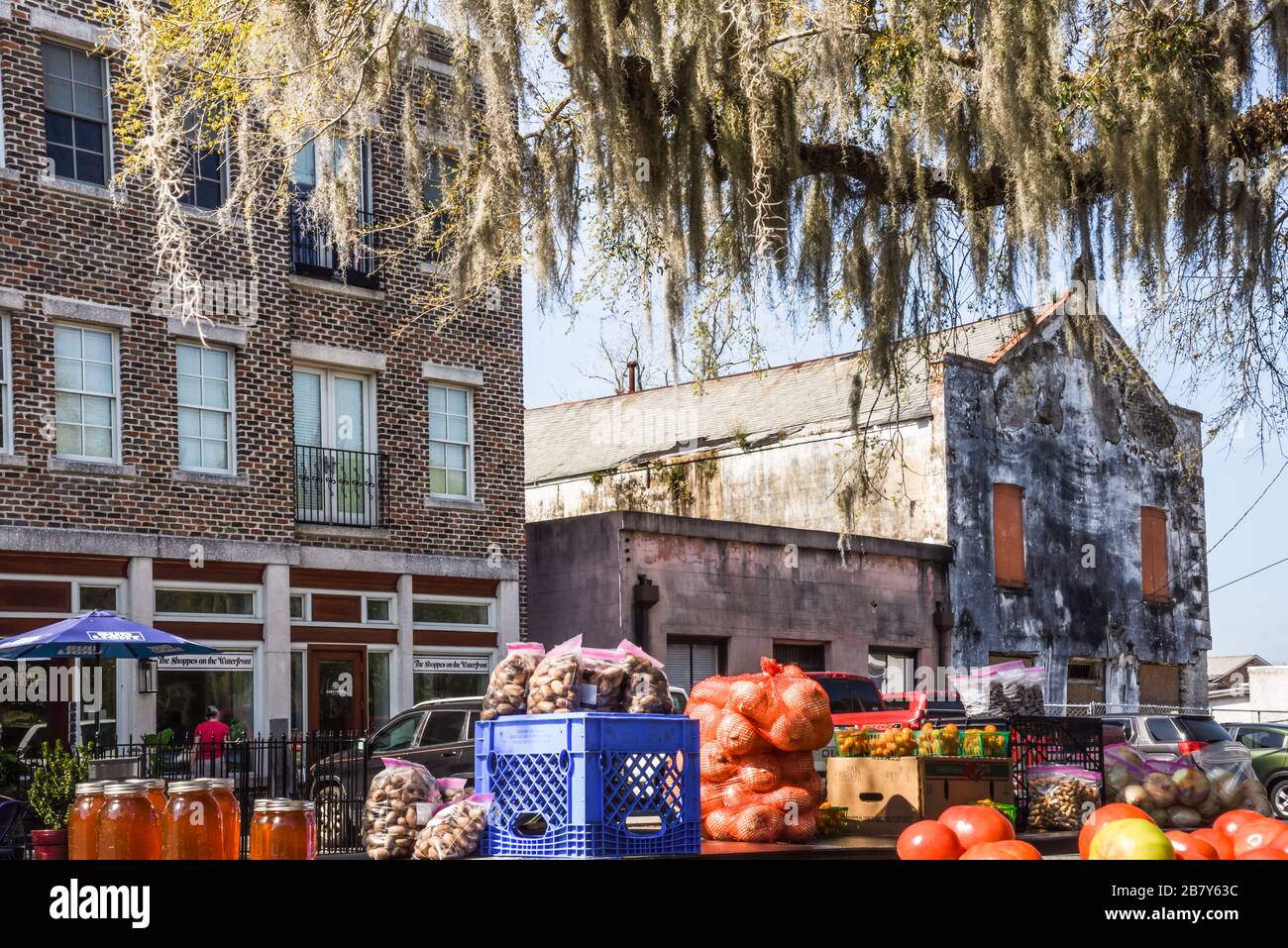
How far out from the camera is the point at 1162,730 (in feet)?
70.4

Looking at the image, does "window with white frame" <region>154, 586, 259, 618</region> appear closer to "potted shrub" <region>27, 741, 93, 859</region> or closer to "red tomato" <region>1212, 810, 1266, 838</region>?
"potted shrub" <region>27, 741, 93, 859</region>

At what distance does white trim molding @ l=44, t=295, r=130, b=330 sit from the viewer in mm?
20266

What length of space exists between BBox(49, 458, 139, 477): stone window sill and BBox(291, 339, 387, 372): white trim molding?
10.7ft

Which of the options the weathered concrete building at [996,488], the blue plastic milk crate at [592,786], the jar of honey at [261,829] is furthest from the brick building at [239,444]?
the jar of honey at [261,829]

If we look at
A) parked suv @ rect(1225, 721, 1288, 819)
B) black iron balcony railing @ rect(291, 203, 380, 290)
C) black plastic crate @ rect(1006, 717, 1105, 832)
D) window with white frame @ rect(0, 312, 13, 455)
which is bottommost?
parked suv @ rect(1225, 721, 1288, 819)

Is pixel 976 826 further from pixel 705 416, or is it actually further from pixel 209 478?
pixel 705 416

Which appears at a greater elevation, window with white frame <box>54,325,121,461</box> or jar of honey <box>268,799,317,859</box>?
window with white frame <box>54,325,121,461</box>

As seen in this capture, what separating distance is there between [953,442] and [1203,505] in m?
10.2

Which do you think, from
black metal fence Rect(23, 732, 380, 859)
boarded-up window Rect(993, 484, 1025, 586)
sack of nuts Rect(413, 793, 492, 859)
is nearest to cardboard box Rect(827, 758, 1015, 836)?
sack of nuts Rect(413, 793, 492, 859)

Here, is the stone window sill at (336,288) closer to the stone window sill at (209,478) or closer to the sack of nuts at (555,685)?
the stone window sill at (209,478)

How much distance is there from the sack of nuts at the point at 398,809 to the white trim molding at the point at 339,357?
55.0 feet

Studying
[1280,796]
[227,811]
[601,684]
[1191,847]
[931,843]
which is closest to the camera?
[1191,847]

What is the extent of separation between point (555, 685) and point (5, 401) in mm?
15245

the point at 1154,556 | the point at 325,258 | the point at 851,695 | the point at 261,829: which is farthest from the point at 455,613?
the point at 261,829
